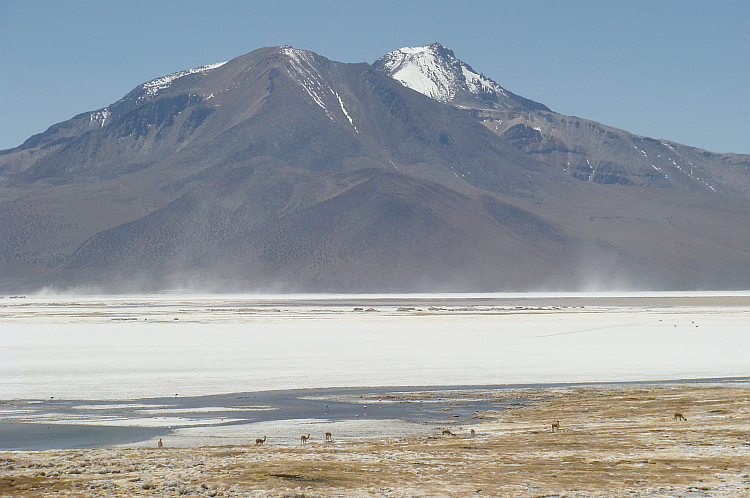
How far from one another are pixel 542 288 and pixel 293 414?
169 m

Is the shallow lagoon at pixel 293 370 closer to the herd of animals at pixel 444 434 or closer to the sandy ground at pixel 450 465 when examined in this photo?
the herd of animals at pixel 444 434

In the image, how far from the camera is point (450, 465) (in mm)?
14367

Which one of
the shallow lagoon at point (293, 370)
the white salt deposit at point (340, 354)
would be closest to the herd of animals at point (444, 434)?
the shallow lagoon at point (293, 370)

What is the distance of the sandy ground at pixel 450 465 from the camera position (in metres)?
12.8

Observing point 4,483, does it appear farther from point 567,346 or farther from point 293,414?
point 567,346

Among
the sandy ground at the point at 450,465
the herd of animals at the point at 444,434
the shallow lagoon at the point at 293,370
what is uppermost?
the shallow lagoon at the point at 293,370

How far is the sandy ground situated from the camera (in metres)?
12.8

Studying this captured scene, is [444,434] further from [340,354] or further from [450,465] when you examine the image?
[340,354]

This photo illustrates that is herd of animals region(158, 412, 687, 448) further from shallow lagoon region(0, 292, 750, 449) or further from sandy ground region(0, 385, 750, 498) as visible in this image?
shallow lagoon region(0, 292, 750, 449)

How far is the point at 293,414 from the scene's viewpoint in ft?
70.6

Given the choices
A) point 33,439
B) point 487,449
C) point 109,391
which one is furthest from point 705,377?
point 33,439

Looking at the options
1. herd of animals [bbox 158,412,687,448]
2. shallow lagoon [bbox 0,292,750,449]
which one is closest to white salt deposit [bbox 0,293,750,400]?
shallow lagoon [bbox 0,292,750,449]

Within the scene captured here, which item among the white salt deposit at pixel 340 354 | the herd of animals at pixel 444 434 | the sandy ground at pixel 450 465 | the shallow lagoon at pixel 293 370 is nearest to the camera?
the sandy ground at pixel 450 465

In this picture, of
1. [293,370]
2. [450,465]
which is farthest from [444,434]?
[293,370]
